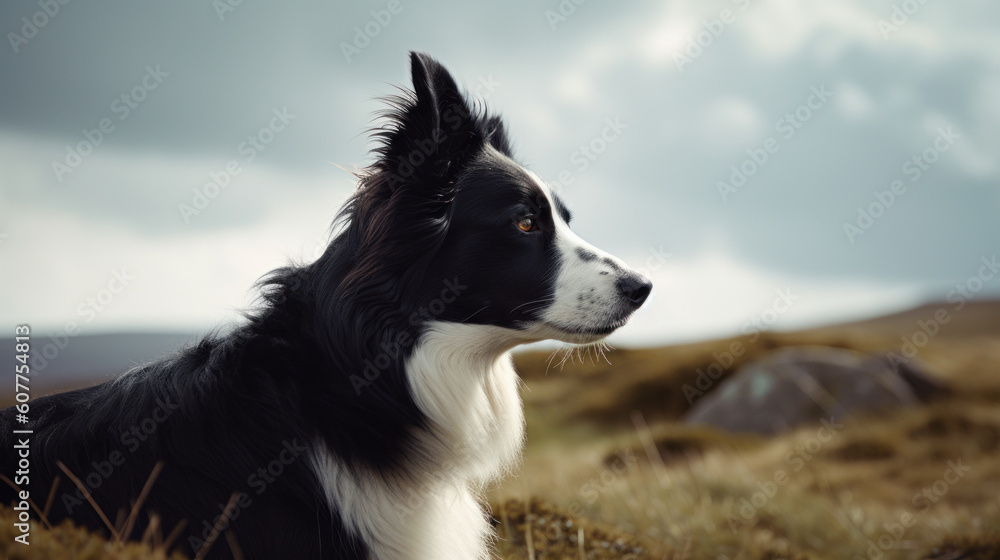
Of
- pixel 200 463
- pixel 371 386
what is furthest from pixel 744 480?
pixel 200 463

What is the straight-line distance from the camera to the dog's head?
3.36 metres

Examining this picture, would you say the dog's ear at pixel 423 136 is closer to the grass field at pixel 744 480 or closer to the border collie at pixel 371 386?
the border collie at pixel 371 386

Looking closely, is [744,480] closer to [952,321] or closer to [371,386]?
[371,386]

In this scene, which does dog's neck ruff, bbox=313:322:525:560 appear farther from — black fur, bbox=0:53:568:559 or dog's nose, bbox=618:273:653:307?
dog's nose, bbox=618:273:653:307

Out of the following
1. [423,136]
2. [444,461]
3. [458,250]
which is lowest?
[444,461]

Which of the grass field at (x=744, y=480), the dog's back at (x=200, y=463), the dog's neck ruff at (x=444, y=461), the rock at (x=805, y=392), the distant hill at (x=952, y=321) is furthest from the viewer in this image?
the distant hill at (x=952, y=321)

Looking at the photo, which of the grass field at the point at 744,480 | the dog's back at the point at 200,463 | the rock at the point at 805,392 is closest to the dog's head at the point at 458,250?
the dog's back at the point at 200,463

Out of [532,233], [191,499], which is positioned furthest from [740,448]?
[191,499]

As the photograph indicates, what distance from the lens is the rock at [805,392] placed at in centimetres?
1271

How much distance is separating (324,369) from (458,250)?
886mm

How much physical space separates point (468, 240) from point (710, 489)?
21.3 ft

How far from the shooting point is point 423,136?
3443 millimetres

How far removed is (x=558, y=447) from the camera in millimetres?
15344

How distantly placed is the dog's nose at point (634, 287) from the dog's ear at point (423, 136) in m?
1.06
